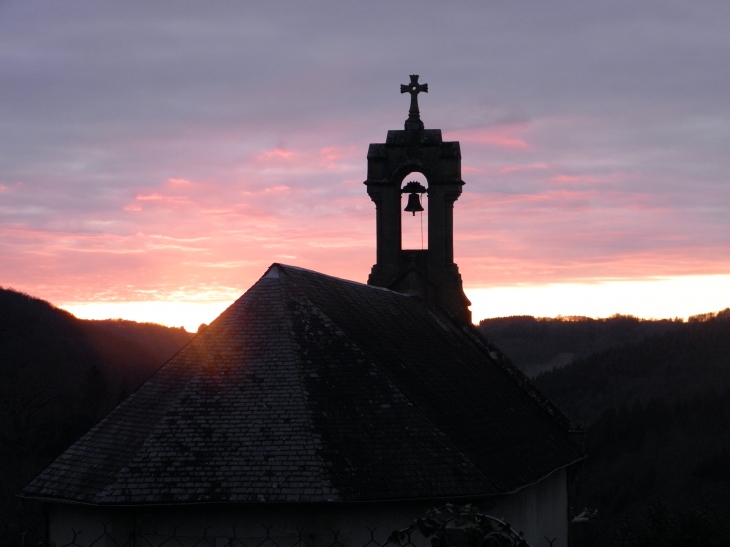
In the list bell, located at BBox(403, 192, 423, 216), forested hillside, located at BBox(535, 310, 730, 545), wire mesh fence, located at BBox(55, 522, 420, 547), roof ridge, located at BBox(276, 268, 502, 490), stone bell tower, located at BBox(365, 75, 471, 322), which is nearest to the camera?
wire mesh fence, located at BBox(55, 522, 420, 547)

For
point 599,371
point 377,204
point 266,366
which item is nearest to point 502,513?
point 266,366

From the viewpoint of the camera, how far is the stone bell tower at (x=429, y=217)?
21.3 meters

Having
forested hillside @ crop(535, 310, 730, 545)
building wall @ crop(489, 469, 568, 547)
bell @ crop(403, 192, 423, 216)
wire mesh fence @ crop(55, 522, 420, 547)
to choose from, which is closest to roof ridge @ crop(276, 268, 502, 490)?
building wall @ crop(489, 469, 568, 547)

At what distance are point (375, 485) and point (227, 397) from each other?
2.43 meters

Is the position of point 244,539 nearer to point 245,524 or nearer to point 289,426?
point 245,524

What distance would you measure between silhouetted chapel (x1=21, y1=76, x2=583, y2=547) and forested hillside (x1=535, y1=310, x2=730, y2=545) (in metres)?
46.2

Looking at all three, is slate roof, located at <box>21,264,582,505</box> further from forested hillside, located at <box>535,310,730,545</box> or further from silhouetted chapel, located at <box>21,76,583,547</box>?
forested hillside, located at <box>535,310,730,545</box>

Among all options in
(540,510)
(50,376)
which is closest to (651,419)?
(50,376)

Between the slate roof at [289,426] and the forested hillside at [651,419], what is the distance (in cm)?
4674

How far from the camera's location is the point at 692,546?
52.8ft

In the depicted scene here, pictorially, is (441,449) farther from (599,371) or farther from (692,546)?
(599,371)

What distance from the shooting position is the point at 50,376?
52.7 m

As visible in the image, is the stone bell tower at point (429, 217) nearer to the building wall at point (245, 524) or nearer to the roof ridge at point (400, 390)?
the roof ridge at point (400, 390)

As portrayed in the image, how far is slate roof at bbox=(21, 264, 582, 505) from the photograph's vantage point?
455 inches
